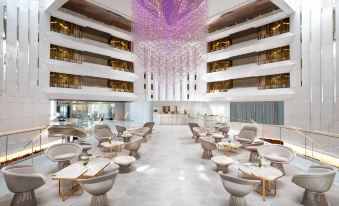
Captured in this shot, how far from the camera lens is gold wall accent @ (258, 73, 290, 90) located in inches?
577

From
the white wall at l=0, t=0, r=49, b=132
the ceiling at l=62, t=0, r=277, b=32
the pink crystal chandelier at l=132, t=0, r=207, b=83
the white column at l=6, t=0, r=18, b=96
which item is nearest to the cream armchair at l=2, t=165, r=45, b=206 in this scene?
the pink crystal chandelier at l=132, t=0, r=207, b=83

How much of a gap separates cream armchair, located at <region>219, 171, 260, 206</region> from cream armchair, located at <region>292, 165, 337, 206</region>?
3.91 feet

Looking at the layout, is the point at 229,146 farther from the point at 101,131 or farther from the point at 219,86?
the point at 219,86

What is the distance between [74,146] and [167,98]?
670 inches

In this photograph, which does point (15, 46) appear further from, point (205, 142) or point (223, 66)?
point (223, 66)

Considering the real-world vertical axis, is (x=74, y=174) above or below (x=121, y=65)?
below

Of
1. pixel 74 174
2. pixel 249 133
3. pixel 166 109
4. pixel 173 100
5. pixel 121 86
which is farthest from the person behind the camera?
pixel 166 109

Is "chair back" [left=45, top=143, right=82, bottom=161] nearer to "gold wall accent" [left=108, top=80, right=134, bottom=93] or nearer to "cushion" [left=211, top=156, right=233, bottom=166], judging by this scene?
"cushion" [left=211, top=156, right=233, bottom=166]

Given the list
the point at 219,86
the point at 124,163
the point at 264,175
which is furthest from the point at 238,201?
the point at 219,86

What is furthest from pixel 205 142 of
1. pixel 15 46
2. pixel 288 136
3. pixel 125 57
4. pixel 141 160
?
pixel 125 57

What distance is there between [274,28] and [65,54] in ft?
57.9

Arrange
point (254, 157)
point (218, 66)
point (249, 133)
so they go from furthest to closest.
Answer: point (218, 66), point (249, 133), point (254, 157)

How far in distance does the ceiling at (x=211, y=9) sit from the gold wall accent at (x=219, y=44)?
1.59 m

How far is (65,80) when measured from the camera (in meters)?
15.8
